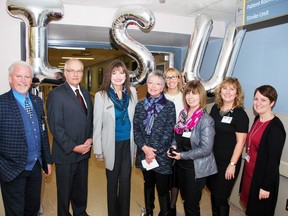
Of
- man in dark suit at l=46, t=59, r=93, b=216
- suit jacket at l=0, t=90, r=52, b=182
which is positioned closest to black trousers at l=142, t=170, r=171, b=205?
man in dark suit at l=46, t=59, r=93, b=216

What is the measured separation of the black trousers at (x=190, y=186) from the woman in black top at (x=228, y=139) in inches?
6.9

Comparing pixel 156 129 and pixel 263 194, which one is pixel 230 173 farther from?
pixel 156 129

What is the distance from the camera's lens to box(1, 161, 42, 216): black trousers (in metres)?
1.76

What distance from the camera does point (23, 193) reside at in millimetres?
1798

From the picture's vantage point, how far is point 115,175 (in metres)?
2.02

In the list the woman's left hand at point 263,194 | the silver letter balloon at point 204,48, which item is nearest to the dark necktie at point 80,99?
the silver letter balloon at point 204,48

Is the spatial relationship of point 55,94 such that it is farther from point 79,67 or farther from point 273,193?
point 273,193

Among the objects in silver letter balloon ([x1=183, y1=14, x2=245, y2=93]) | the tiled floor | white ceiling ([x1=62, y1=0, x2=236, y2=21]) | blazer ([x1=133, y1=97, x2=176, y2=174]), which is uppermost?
white ceiling ([x1=62, y1=0, x2=236, y2=21])

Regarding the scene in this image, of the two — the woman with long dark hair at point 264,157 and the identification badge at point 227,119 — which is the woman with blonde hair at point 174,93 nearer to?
the identification badge at point 227,119

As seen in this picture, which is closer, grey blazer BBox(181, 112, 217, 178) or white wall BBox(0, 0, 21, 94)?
grey blazer BBox(181, 112, 217, 178)

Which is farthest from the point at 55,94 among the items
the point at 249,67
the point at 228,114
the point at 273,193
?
the point at 249,67

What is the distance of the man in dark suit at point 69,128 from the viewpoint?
1.87m

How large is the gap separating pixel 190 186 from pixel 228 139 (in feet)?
1.51

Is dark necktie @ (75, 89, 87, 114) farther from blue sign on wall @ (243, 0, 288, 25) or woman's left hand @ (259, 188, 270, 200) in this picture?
blue sign on wall @ (243, 0, 288, 25)
